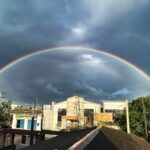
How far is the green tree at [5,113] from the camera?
368 feet

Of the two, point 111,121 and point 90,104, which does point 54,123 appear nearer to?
point 90,104

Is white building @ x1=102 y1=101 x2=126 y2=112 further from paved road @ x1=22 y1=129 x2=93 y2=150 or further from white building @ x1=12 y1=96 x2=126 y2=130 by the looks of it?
paved road @ x1=22 y1=129 x2=93 y2=150

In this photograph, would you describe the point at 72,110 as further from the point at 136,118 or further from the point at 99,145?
the point at 99,145

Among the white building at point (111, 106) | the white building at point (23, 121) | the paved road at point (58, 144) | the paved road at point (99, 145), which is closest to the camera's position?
the paved road at point (99, 145)

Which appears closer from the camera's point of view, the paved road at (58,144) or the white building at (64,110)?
the paved road at (58,144)

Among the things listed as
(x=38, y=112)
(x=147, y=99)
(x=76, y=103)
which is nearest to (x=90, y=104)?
(x=76, y=103)

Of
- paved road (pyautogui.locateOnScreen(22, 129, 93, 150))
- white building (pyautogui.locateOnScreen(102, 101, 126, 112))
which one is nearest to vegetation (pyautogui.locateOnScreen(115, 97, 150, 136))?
white building (pyautogui.locateOnScreen(102, 101, 126, 112))

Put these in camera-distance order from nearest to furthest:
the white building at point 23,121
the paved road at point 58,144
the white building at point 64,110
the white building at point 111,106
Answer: the paved road at point 58,144 < the white building at point 23,121 < the white building at point 64,110 < the white building at point 111,106

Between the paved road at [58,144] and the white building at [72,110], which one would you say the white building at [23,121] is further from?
the paved road at [58,144]

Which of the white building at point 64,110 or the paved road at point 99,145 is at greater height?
the white building at point 64,110

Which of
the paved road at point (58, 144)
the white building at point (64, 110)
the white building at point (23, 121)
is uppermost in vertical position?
the white building at point (64, 110)

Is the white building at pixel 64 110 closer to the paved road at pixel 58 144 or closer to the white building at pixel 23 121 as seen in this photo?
the white building at pixel 23 121

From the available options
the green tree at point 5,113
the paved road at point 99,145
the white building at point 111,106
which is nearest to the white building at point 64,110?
the white building at point 111,106

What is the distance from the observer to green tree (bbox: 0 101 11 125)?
112 m
